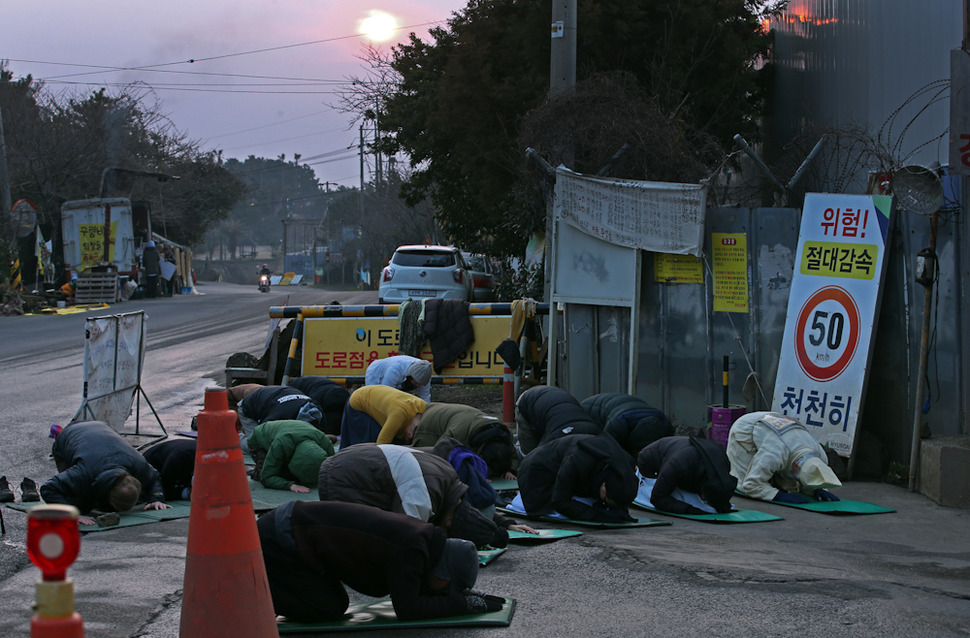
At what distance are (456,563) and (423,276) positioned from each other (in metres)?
14.9

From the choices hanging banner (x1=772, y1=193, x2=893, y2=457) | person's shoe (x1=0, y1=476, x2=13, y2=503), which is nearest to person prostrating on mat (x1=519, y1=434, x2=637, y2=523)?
hanging banner (x1=772, y1=193, x2=893, y2=457)

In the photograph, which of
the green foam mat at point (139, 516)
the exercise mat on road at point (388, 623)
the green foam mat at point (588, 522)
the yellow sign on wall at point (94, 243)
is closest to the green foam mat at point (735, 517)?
the green foam mat at point (588, 522)

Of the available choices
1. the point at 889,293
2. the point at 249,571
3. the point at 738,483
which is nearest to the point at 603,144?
the point at 889,293

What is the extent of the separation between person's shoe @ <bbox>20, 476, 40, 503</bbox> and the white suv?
38.2 feet

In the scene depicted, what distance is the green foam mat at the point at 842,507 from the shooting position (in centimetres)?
741

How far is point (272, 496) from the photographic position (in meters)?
7.81

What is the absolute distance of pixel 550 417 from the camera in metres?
8.57

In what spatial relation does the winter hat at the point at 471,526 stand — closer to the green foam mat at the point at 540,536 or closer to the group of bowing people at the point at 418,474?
the group of bowing people at the point at 418,474

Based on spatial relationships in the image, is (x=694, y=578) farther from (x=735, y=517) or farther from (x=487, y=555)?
(x=735, y=517)

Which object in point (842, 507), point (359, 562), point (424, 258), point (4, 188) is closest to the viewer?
point (359, 562)

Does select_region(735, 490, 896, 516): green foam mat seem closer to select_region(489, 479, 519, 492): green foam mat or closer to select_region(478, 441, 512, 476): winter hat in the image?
select_region(489, 479, 519, 492): green foam mat

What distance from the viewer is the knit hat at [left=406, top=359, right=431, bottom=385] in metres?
9.98

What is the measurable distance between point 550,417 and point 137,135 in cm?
4551

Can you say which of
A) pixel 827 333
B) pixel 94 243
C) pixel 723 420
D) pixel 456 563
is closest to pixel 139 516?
pixel 456 563
